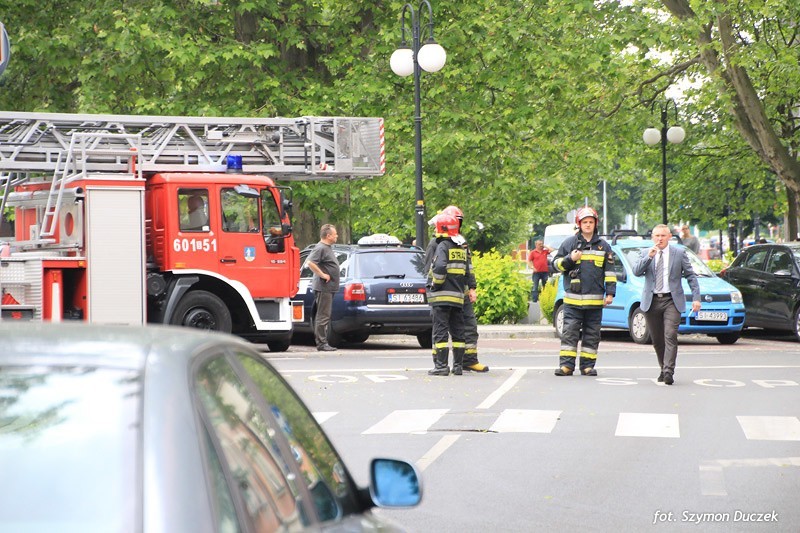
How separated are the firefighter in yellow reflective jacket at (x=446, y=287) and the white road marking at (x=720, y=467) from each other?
6.99m

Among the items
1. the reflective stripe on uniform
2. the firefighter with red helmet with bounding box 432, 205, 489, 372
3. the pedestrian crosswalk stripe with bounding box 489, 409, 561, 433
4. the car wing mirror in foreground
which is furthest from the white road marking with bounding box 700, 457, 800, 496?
the firefighter with red helmet with bounding box 432, 205, 489, 372

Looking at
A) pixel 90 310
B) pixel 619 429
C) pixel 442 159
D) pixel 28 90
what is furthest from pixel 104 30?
pixel 619 429

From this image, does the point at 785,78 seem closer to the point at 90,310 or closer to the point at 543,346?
the point at 543,346

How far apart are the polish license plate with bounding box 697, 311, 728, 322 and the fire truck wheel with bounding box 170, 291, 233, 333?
25.9 ft

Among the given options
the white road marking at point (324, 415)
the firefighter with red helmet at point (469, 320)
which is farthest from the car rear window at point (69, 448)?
the firefighter with red helmet at point (469, 320)

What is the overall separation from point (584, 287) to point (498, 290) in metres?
11.8

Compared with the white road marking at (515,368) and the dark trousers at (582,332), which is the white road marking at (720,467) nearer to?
the dark trousers at (582,332)

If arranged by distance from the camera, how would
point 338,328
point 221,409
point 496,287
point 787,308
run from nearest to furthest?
point 221,409 → point 338,328 → point 787,308 → point 496,287

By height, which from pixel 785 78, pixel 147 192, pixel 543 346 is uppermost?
pixel 785 78

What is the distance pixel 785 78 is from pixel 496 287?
8.23m

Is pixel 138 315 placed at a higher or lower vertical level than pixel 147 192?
lower

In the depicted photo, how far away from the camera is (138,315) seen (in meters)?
19.3

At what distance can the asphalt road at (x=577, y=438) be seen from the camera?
318 inches

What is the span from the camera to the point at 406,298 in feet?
71.7
